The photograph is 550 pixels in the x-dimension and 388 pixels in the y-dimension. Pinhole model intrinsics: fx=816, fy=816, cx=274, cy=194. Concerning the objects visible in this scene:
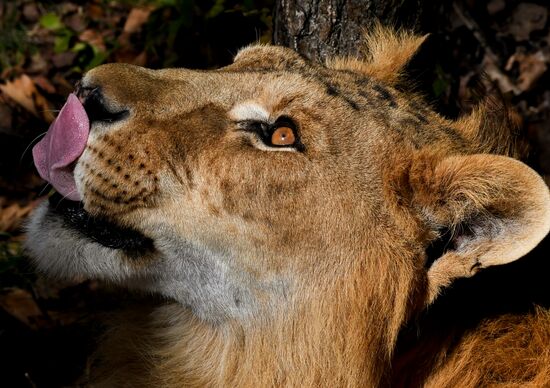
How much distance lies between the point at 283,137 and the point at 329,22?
172 cm

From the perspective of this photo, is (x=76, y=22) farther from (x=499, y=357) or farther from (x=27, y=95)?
(x=499, y=357)

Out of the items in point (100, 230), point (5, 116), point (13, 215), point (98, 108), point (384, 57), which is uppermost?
point (384, 57)

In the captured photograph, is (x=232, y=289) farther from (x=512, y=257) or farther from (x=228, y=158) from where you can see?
(x=512, y=257)

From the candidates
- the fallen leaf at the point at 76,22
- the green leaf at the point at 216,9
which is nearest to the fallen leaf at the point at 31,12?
the fallen leaf at the point at 76,22

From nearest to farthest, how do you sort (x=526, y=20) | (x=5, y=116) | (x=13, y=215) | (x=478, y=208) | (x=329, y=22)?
(x=478, y=208), (x=329, y=22), (x=13, y=215), (x=5, y=116), (x=526, y=20)

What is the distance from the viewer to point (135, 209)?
351 cm

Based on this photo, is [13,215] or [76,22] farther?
[76,22]

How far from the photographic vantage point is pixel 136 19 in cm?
749

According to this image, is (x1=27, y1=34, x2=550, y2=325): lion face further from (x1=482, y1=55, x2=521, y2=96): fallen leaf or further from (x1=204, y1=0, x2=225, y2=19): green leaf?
(x1=482, y1=55, x2=521, y2=96): fallen leaf

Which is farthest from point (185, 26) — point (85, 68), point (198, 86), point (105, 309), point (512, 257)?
point (512, 257)

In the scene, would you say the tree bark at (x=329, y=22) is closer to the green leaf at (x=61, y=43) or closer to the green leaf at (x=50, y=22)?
the green leaf at (x=61, y=43)

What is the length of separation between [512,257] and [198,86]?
1.58 metres

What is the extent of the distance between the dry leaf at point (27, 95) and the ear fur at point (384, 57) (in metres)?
2.95

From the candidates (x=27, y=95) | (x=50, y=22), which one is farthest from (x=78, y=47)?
(x=27, y=95)
